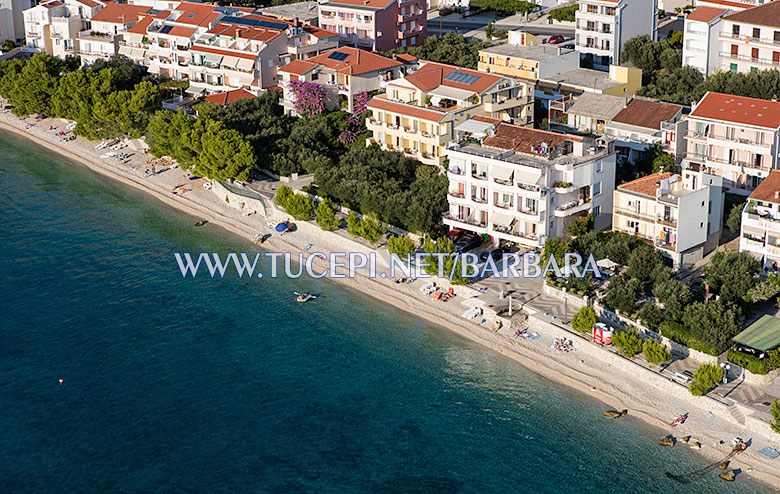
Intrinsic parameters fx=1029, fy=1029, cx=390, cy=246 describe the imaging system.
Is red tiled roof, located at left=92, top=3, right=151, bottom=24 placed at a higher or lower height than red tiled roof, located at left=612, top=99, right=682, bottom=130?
higher

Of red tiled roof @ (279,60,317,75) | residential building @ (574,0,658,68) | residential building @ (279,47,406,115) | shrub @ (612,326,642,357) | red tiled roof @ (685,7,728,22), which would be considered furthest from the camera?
residential building @ (574,0,658,68)

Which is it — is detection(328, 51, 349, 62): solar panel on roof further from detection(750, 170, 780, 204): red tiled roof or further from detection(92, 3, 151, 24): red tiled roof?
detection(750, 170, 780, 204): red tiled roof

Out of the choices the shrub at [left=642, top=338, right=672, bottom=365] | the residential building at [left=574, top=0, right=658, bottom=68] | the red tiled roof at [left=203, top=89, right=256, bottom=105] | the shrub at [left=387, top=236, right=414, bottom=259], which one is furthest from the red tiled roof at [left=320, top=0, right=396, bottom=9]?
the shrub at [left=642, top=338, right=672, bottom=365]

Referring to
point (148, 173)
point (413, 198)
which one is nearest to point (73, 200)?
point (148, 173)

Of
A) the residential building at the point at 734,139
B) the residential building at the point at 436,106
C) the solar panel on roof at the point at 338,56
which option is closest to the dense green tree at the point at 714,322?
the residential building at the point at 734,139

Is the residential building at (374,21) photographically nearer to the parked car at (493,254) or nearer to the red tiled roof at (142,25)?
the red tiled roof at (142,25)

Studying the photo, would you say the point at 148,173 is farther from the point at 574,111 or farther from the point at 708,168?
the point at 708,168
